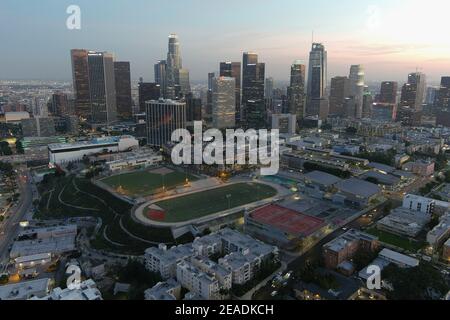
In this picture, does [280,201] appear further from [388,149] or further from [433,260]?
[388,149]

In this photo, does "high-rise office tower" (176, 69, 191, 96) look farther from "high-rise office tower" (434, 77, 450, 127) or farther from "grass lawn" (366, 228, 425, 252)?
"grass lawn" (366, 228, 425, 252)

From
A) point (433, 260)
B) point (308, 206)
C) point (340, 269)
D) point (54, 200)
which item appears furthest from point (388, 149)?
point (54, 200)

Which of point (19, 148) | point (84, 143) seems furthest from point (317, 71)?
point (19, 148)

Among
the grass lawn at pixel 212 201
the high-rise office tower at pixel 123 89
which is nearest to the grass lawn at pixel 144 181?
the grass lawn at pixel 212 201

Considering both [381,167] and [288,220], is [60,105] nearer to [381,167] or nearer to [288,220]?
[381,167]

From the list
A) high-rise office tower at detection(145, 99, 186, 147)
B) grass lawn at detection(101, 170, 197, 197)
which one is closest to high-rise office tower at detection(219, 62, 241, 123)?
high-rise office tower at detection(145, 99, 186, 147)

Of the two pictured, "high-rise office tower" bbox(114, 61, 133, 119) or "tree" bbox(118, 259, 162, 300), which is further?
"high-rise office tower" bbox(114, 61, 133, 119)
